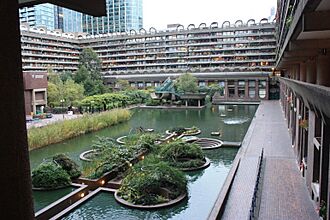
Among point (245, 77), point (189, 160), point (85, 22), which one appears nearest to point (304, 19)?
point (189, 160)

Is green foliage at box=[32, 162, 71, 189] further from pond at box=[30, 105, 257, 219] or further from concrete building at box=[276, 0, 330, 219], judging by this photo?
concrete building at box=[276, 0, 330, 219]

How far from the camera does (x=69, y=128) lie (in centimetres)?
2609

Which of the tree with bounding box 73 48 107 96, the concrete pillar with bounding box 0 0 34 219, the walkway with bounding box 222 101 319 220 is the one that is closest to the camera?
the concrete pillar with bounding box 0 0 34 219

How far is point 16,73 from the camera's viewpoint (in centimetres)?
176

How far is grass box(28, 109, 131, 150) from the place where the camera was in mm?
22875

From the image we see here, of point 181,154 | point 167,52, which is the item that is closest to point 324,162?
point 181,154

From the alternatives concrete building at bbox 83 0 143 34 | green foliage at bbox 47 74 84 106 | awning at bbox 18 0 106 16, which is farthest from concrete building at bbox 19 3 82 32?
awning at bbox 18 0 106 16

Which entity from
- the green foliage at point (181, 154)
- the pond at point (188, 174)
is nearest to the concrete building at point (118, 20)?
the pond at point (188, 174)

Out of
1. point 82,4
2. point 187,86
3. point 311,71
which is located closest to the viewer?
point 82,4

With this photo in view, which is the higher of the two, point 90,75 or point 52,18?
point 52,18

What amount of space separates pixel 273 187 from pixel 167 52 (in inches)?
2662

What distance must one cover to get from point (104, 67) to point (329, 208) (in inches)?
3105

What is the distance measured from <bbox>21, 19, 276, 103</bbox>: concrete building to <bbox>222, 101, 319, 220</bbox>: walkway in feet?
137

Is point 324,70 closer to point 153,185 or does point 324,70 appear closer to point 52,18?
point 153,185
